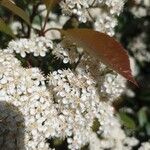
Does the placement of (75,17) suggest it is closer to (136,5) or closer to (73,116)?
(73,116)

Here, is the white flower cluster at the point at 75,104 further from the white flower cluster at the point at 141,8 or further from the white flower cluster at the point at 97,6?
the white flower cluster at the point at 141,8

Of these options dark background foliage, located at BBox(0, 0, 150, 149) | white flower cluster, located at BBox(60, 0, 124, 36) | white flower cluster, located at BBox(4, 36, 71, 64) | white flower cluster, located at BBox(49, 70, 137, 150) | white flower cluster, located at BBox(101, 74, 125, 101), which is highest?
dark background foliage, located at BBox(0, 0, 150, 149)

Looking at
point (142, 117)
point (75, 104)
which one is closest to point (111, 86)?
point (75, 104)

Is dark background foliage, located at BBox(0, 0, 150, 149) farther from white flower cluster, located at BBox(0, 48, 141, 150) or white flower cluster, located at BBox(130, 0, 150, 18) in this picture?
white flower cluster, located at BBox(0, 48, 141, 150)

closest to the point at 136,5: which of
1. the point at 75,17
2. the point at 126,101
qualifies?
the point at 126,101

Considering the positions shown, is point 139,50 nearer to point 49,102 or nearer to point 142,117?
point 142,117

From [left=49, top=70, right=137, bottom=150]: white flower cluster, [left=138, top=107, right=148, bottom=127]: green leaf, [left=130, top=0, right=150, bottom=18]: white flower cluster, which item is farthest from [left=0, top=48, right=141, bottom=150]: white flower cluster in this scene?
[left=130, top=0, right=150, bottom=18]: white flower cluster
